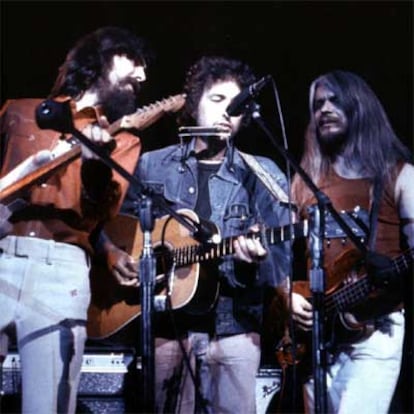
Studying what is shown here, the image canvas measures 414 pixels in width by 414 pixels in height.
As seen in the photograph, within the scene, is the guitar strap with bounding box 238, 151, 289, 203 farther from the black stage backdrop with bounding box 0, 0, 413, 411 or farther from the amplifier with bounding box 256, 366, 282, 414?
the amplifier with bounding box 256, 366, 282, 414

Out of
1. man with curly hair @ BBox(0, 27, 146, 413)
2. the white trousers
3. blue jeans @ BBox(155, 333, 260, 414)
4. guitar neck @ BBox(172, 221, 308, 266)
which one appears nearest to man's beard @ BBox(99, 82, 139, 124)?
man with curly hair @ BBox(0, 27, 146, 413)

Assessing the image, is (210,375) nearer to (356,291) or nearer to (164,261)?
(164,261)

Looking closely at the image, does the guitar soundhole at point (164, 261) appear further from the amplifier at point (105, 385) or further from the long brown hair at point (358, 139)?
the long brown hair at point (358, 139)

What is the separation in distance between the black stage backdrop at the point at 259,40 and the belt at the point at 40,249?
2.91ft

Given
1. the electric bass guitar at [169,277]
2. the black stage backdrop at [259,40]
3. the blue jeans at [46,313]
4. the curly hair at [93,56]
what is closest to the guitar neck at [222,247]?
the electric bass guitar at [169,277]

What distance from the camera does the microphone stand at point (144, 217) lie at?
8.67 ft

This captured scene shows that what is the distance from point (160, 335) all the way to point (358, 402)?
2.60ft

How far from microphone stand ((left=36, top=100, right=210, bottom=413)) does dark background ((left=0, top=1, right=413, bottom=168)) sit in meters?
0.86

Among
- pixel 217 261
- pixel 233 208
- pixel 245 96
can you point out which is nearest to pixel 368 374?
pixel 217 261

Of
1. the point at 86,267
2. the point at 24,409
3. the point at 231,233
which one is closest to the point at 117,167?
the point at 86,267

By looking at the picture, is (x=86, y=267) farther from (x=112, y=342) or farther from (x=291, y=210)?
(x=291, y=210)

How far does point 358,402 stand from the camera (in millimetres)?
3016

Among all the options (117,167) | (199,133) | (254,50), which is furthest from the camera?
(254,50)

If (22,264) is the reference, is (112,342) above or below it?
below
